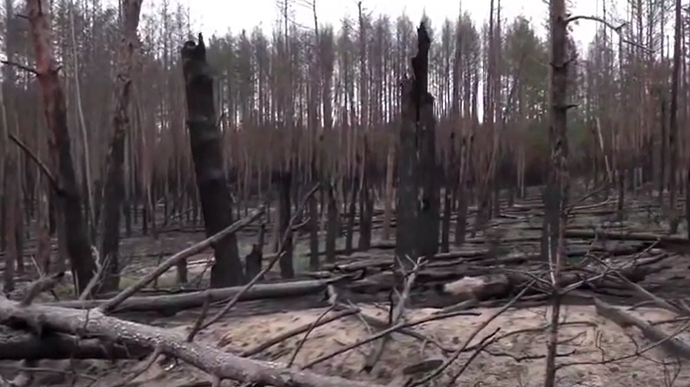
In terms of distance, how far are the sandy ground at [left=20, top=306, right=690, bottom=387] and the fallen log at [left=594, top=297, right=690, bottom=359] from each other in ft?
0.16

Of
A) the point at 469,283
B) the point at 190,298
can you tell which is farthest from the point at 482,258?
→ the point at 190,298

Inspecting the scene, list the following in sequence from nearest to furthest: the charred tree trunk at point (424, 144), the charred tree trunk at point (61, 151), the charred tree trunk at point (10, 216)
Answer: the charred tree trunk at point (61, 151)
the charred tree trunk at point (424, 144)
the charred tree trunk at point (10, 216)

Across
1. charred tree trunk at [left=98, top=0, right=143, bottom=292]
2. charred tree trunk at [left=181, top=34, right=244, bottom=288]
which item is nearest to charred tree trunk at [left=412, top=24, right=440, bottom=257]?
charred tree trunk at [left=181, top=34, right=244, bottom=288]

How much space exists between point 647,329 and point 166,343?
2.69 metres

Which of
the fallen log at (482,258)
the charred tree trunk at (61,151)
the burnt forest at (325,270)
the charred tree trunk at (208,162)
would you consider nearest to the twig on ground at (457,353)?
the burnt forest at (325,270)

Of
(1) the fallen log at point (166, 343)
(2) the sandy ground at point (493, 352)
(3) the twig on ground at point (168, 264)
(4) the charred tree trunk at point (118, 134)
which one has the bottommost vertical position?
(2) the sandy ground at point (493, 352)

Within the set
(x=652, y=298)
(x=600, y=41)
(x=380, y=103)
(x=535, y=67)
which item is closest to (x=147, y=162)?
(x=380, y=103)

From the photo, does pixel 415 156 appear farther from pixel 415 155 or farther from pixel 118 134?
pixel 118 134

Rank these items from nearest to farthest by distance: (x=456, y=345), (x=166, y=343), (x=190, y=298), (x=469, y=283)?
(x=166, y=343) < (x=456, y=345) < (x=190, y=298) < (x=469, y=283)

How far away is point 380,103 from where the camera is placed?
26.6 metres

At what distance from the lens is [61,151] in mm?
6527

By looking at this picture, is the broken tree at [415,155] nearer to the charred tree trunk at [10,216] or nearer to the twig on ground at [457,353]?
the twig on ground at [457,353]

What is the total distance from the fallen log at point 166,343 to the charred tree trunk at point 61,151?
2219 millimetres

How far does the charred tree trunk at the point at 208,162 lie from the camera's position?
6.46 metres
